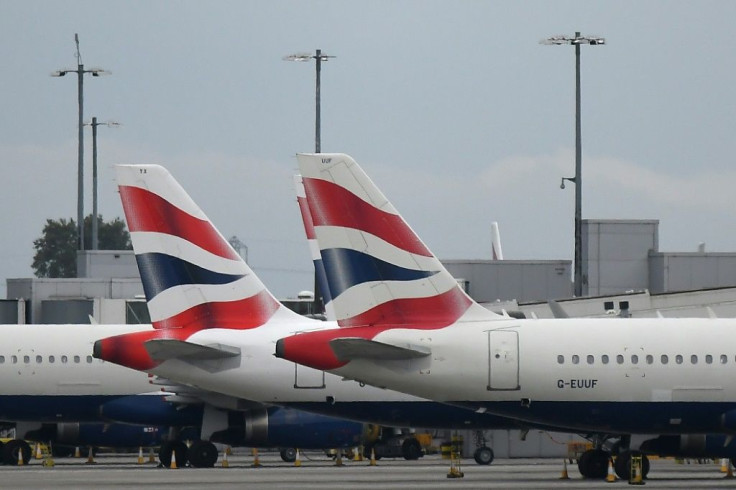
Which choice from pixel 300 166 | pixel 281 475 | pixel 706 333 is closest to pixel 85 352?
pixel 281 475

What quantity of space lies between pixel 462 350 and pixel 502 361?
1058 millimetres

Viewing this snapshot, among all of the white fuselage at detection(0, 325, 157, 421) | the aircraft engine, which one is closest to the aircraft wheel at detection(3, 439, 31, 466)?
the white fuselage at detection(0, 325, 157, 421)

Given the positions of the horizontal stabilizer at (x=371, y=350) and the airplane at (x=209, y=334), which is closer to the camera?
the horizontal stabilizer at (x=371, y=350)

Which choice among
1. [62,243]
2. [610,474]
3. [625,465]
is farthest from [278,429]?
[62,243]

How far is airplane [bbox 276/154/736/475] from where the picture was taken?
1497 inches

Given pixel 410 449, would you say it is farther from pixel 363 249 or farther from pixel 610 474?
pixel 363 249

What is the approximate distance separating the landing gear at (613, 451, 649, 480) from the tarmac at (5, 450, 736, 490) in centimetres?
43

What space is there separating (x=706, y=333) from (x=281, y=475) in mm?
13798

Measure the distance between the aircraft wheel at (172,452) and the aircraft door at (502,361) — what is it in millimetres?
18010

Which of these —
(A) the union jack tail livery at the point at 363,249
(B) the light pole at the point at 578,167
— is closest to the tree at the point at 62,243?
(B) the light pole at the point at 578,167

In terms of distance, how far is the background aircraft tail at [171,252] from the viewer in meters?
44.3

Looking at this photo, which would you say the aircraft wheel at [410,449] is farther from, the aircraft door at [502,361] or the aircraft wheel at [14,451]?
the aircraft door at [502,361]

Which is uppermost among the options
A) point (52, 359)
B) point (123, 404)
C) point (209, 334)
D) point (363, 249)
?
point (363, 249)

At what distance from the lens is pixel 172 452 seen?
5347 cm
